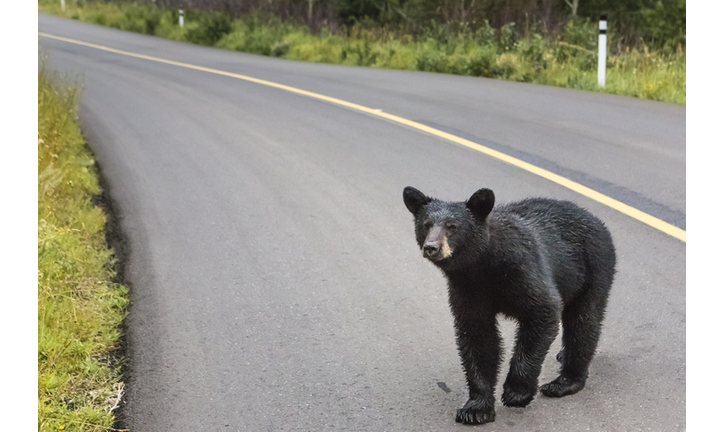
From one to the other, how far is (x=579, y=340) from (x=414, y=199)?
1.28 meters

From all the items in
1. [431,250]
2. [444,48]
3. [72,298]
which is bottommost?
[72,298]

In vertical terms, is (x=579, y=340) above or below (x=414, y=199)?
below

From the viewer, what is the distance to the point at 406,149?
8.05 metres

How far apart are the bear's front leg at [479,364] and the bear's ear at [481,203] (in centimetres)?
63

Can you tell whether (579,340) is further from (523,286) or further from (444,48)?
(444,48)

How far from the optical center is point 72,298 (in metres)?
4.46

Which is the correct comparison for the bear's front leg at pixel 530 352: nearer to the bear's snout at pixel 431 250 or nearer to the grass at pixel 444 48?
the bear's snout at pixel 431 250

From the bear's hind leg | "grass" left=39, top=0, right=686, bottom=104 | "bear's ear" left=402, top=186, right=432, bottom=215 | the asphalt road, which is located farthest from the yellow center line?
"grass" left=39, top=0, right=686, bottom=104

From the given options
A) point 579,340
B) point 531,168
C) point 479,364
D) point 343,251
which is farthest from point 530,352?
point 531,168

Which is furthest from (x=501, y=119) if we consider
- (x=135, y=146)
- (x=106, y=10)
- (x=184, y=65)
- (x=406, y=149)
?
(x=106, y=10)

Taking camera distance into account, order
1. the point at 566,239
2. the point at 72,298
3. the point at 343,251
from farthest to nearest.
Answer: the point at 343,251 < the point at 72,298 < the point at 566,239

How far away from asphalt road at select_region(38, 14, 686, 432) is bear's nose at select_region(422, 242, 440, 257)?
109 centimetres

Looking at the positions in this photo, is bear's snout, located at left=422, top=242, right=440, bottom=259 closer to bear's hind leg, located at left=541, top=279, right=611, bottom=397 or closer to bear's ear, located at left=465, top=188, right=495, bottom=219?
bear's ear, located at left=465, top=188, right=495, bottom=219

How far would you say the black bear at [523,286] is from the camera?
9.29 ft
